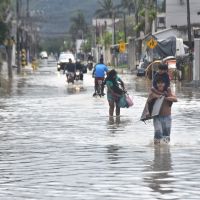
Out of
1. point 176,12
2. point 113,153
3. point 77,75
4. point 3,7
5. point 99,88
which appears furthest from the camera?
point 176,12

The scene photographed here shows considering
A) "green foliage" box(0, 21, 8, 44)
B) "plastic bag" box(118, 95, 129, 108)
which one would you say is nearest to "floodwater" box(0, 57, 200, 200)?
"plastic bag" box(118, 95, 129, 108)

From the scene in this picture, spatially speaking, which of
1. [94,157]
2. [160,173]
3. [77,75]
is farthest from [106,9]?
[160,173]

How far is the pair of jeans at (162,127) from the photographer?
656 inches

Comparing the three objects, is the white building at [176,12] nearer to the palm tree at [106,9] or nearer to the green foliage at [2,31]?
the green foliage at [2,31]

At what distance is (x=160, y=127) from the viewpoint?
16.7 meters

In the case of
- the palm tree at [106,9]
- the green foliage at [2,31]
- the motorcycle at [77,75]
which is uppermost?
the palm tree at [106,9]

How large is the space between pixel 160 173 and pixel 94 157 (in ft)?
7.54

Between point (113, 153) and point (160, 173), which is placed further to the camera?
point (113, 153)

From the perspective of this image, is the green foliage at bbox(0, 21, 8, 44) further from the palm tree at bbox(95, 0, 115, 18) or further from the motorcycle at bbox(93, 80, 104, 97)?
the palm tree at bbox(95, 0, 115, 18)

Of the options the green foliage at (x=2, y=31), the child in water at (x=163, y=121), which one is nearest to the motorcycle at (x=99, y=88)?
the green foliage at (x=2, y=31)

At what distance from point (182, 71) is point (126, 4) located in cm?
11107

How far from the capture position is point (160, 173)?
12680 mm

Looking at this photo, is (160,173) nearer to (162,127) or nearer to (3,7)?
(162,127)

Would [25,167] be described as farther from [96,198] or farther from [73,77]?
[73,77]
